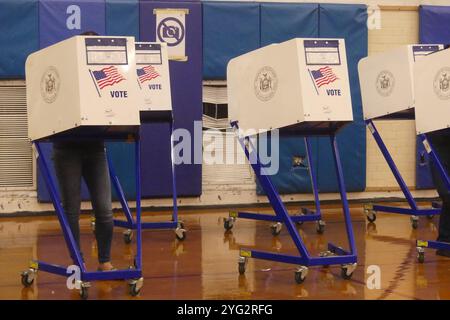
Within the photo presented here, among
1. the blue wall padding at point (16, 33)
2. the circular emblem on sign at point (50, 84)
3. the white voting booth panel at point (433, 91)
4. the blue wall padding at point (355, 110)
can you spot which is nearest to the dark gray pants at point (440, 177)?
the white voting booth panel at point (433, 91)

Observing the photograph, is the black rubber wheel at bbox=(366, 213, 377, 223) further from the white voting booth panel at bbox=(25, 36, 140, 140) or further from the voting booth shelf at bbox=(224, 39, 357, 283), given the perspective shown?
the white voting booth panel at bbox=(25, 36, 140, 140)

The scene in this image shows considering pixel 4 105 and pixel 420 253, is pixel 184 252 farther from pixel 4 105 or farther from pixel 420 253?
pixel 4 105

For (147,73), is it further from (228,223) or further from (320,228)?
(320,228)

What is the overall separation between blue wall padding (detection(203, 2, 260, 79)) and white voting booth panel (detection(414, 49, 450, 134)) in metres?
3.24

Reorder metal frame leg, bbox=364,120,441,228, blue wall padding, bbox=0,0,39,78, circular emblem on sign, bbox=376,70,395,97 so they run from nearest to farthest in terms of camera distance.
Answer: circular emblem on sign, bbox=376,70,395,97
metal frame leg, bbox=364,120,441,228
blue wall padding, bbox=0,0,39,78

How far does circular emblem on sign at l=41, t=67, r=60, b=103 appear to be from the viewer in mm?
4684

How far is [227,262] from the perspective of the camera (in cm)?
600

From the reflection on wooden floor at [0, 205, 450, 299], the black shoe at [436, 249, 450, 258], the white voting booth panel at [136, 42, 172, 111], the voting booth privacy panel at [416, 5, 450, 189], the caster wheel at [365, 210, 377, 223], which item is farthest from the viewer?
the voting booth privacy panel at [416, 5, 450, 189]

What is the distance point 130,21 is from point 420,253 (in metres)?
4.36

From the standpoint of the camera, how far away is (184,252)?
6422 mm

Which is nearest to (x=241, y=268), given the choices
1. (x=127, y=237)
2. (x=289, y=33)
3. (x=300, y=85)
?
(x=300, y=85)

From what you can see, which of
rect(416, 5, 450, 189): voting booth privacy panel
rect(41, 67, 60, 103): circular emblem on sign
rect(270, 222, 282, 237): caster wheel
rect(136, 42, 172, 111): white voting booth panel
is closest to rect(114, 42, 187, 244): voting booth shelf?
rect(136, 42, 172, 111): white voting booth panel

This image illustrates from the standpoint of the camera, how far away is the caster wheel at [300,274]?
520cm

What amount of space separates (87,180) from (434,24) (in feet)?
19.6
